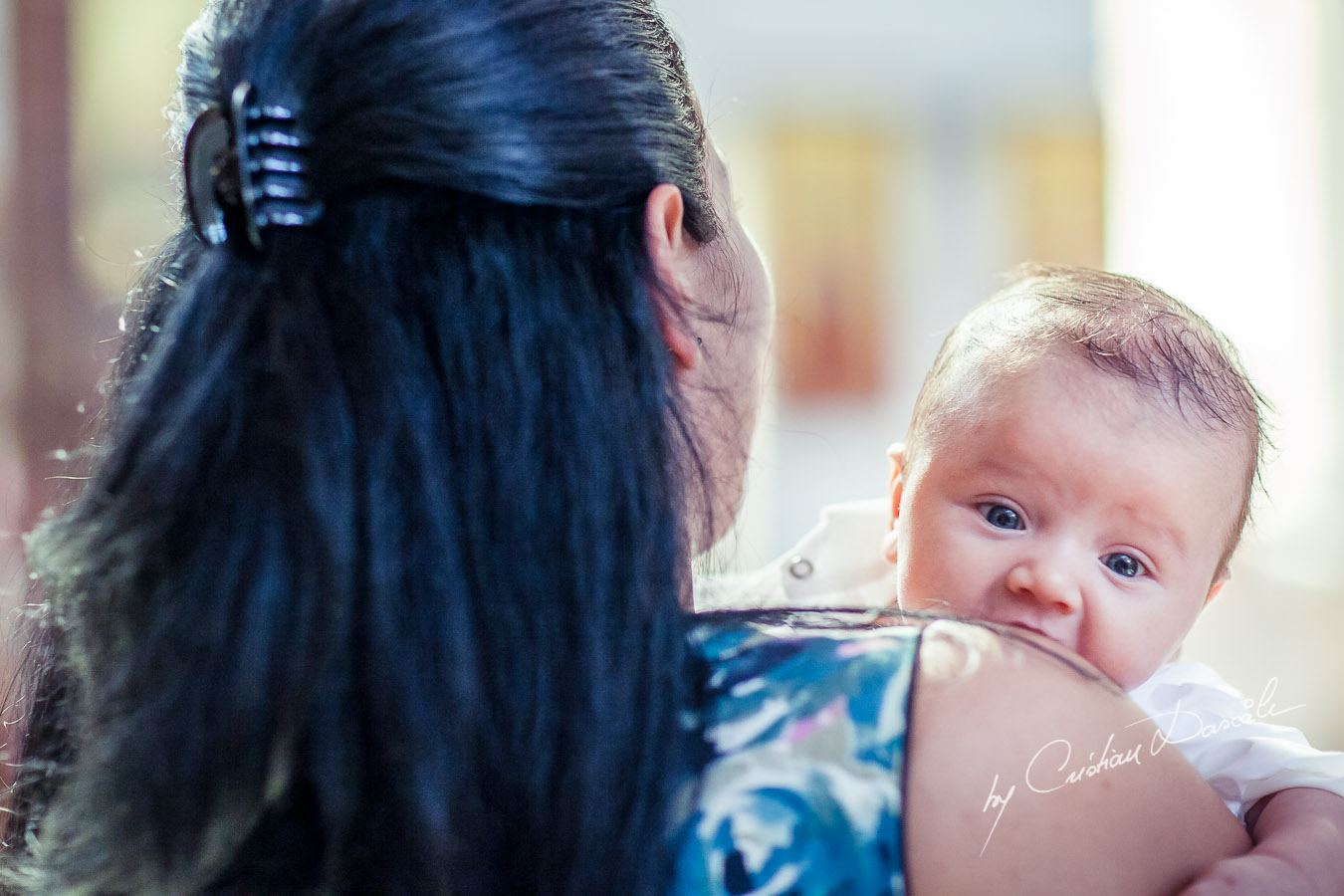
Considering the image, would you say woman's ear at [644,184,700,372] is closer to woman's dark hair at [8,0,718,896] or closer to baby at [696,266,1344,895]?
woman's dark hair at [8,0,718,896]

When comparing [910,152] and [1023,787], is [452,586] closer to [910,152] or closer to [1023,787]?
[1023,787]

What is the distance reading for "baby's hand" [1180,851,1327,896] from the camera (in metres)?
0.58

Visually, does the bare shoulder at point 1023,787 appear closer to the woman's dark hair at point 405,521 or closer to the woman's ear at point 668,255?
the woman's dark hair at point 405,521

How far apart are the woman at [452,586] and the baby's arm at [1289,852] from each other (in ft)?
0.07

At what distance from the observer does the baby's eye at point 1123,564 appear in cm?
83

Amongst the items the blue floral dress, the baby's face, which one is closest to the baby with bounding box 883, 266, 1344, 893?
the baby's face

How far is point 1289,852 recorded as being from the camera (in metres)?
0.64

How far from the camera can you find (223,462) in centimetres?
60

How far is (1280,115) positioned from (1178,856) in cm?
127

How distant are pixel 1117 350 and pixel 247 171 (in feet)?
2.15

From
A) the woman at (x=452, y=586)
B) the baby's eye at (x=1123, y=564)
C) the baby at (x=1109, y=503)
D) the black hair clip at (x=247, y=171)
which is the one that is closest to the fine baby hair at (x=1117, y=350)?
the baby at (x=1109, y=503)

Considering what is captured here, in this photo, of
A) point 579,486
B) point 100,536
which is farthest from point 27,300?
point 579,486

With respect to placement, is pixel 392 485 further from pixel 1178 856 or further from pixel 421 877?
pixel 1178 856

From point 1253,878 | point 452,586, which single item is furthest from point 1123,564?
point 452,586
